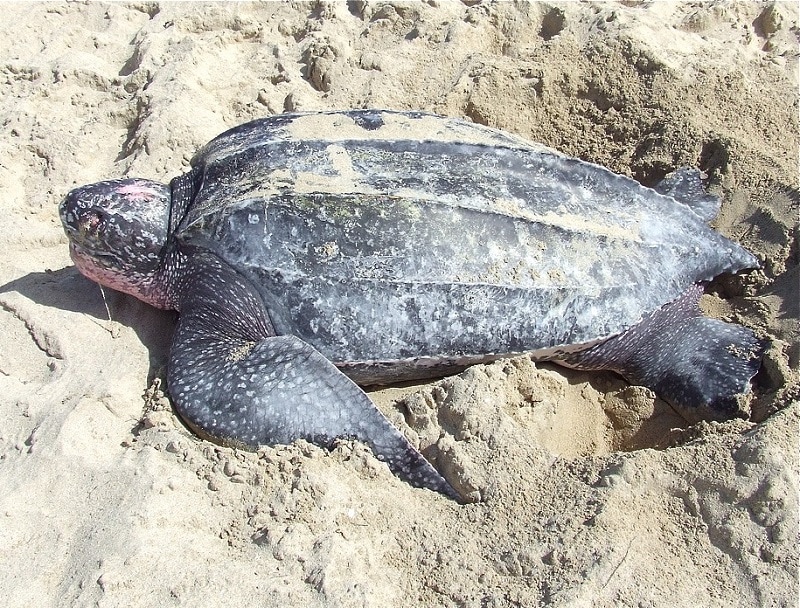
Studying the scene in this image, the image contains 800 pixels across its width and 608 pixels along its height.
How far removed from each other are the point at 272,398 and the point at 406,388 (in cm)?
49

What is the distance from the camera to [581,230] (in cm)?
185

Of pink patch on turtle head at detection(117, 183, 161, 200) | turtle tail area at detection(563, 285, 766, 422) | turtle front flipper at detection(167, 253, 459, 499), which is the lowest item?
turtle front flipper at detection(167, 253, 459, 499)

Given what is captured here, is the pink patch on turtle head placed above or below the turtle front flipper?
above

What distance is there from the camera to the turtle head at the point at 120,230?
2.01 meters

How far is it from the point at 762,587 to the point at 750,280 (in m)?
1.24

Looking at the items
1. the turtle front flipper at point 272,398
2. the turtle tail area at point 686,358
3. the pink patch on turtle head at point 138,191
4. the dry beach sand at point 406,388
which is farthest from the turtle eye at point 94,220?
the turtle tail area at point 686,358

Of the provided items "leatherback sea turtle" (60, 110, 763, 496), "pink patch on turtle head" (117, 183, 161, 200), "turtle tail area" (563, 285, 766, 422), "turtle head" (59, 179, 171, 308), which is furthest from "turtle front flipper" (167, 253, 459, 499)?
"turtle tail area" (563, 285, 766, 422)

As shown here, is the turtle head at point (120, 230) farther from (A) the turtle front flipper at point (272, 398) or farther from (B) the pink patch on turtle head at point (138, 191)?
(A) the turtle front flipper at point (272, 398)

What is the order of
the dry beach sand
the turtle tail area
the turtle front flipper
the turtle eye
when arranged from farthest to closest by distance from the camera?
the turtle eye < the turtle tail area < the turtle front flipper < the dry beach sand

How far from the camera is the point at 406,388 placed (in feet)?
→ 6.45

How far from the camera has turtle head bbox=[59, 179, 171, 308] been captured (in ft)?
6.60

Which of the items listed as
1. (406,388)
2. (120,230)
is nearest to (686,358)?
(406,388)

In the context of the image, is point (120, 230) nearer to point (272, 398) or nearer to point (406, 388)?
point (272, 398)

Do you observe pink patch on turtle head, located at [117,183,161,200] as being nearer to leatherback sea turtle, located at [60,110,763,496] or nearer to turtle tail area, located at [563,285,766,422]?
leatherback sea turtle, located at [60,110,763,496]
